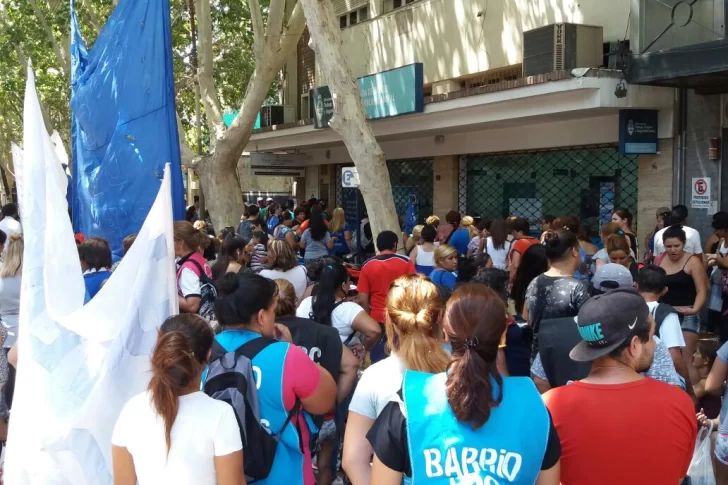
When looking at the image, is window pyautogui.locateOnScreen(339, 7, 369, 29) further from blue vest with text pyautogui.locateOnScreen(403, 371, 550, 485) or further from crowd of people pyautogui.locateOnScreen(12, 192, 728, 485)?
blue vest with text pyautogui.locateOnScreen(403, 371, 550, 485)

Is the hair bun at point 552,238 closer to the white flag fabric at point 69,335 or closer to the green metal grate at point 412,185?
the white flag fabric at point 69,335

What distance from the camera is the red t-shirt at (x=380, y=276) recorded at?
23.0ft

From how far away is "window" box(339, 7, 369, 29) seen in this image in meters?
18.9

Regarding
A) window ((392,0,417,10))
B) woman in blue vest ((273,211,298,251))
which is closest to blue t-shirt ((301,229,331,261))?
woman in blue vest ((273,211,298,251))

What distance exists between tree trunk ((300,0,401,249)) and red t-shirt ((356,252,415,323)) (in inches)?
83.5

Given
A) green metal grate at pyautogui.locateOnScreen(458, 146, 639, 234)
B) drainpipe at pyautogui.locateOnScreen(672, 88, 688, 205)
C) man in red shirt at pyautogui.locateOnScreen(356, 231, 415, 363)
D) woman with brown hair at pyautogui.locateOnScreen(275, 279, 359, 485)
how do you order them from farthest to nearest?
green metal grate at pyautogui.locateOnScreen(458, 146, 639, 234), drainpipe at pyautogui.locateOnScreen(672, 88, 688, 205), man in red shirt at pyautogui.locateOnScreen(356, 231, 415, 363), woman with brown hair at pyautogui.locateOnScreen(275, 279, 359, 485)

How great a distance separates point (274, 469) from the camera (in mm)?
3219


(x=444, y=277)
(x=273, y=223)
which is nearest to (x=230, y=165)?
(x=273, y=223)

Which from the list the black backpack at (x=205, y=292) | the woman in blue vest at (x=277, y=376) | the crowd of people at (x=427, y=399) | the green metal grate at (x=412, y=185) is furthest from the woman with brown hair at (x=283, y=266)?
the green metal grate at (x=412, y=185)

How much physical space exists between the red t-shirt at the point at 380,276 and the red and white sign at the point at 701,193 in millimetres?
5665

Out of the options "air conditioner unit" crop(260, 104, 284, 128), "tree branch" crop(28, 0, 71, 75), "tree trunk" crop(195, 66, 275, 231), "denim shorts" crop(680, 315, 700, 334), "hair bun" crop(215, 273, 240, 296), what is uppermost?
"tree branch" crop(28, 0, 71, 75)

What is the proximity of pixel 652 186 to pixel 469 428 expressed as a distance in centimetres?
1015

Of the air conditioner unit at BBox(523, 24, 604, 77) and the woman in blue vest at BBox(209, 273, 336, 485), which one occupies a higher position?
the air conditioner unit at BBox(523, 24, 604, 77)

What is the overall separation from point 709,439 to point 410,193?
572 inches
